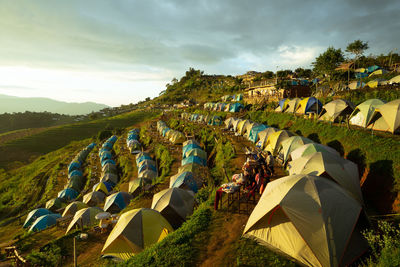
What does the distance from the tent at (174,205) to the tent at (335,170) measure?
6845 millimetres

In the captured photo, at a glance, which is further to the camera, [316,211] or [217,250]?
[217,250]

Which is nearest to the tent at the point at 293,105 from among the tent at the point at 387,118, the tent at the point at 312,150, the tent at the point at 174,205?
the tent at the point at 387,118

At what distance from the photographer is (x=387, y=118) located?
12992 millimetres

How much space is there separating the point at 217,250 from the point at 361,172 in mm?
11293

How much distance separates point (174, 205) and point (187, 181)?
4656 mm

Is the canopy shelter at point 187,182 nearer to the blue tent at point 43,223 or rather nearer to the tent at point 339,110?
the blue tent at point 43,223

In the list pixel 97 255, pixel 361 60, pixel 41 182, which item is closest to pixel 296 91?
pixel 97 255

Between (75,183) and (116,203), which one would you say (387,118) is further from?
(75,183)

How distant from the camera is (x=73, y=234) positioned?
41.3 ft

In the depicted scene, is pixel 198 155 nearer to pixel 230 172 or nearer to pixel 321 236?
pixel 230 172

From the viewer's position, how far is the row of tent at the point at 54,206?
59.1 ft

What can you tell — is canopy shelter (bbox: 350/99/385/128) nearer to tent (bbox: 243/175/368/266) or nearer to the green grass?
tent (bbox: 243/175/368/266)

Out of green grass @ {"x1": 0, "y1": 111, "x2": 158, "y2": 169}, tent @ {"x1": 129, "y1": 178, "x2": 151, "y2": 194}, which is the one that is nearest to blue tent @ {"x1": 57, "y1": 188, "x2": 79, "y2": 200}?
tent @ {"x1": 129, "y1": 178, "x2": 151, "y2": 194}

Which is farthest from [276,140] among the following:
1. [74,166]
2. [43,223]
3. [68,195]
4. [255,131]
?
[74,166]
